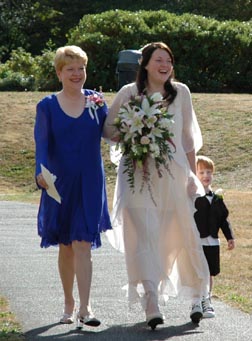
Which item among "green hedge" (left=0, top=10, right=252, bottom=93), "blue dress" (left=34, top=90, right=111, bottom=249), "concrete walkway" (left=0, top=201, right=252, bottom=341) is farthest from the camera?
"green hedge" (left=0, top=10, right=252, bottom=93)

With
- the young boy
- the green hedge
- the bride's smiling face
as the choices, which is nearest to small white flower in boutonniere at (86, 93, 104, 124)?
the bride's smiling face

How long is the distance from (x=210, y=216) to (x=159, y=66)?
131 centimetres

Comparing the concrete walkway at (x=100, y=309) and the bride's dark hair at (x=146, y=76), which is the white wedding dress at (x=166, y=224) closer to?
the bride's dark hair at (x=146, y=76)

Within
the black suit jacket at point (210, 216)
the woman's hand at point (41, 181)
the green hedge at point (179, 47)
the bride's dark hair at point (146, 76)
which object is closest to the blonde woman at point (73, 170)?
the woman's hand at point (41, 181)

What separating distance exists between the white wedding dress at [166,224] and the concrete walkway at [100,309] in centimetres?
28

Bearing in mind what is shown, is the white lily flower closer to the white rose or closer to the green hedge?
the white rose

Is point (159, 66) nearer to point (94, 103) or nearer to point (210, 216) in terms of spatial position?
point (94, 103)

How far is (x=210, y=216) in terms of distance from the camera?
27.6 feet

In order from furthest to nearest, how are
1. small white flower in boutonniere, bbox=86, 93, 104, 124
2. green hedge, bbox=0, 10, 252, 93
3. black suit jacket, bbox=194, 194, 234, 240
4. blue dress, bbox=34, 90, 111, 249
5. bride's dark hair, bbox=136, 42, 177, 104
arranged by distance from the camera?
green hedge, bbox=0, 10, 252, 93
black suit jacket, bbox=194, 194, 234, 240
bride's dark hair, bbox=136, 42, 177, 104
small white flower in boutonniere, bbox=86, 93, 104, 124
blue dress, bbox=34, 90, 111, 249

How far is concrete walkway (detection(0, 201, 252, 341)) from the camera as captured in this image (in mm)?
7363

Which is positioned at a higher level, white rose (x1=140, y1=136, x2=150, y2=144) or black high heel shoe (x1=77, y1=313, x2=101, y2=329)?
white rose (x1=140, y1=136, x2=150, y2=144)

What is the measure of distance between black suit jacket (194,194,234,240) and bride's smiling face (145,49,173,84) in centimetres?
107

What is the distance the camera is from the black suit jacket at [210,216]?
838cm

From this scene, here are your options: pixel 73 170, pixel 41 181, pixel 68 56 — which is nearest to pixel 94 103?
pixel 68 56
